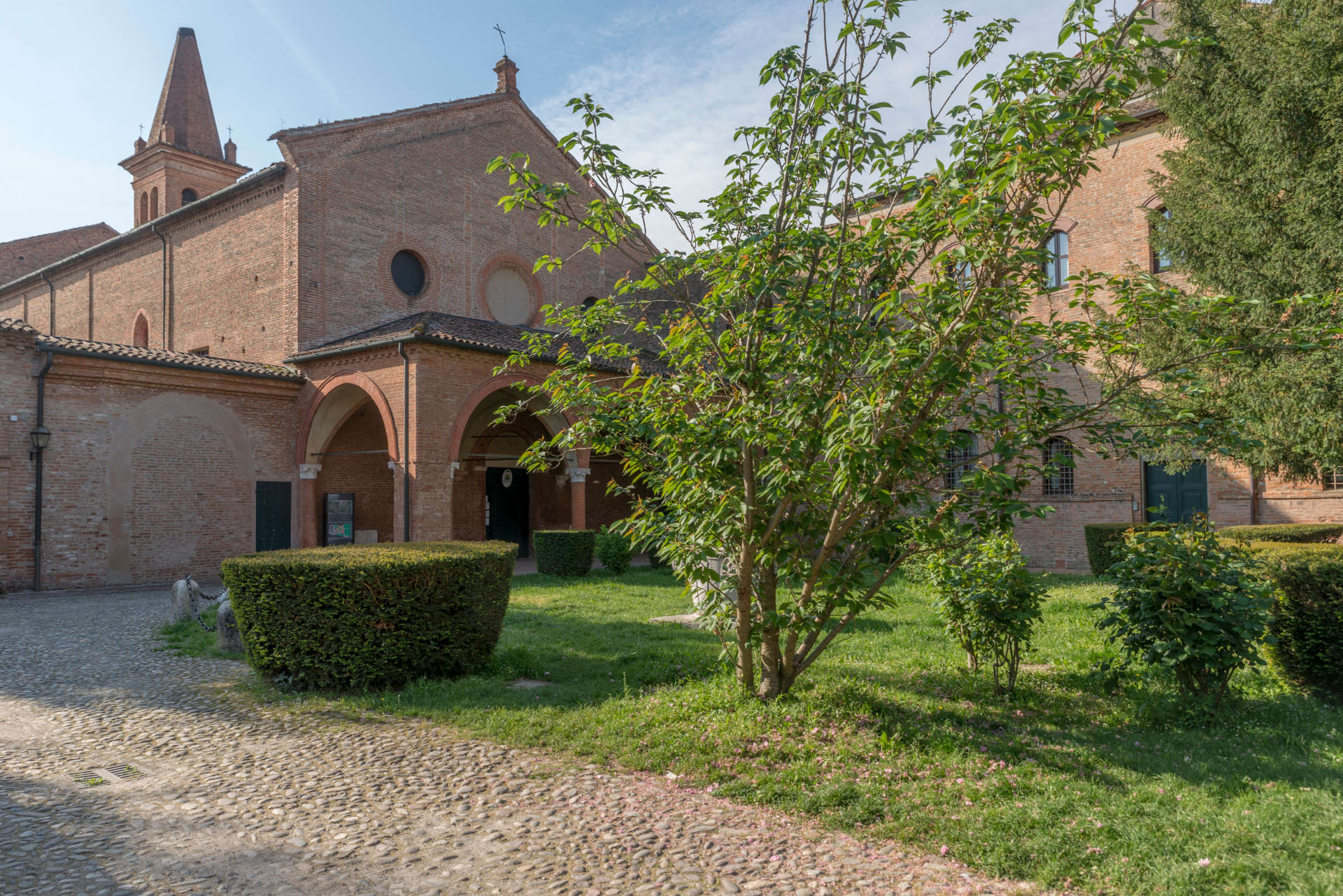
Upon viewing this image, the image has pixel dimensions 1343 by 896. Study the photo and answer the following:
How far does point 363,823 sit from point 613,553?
1254cm

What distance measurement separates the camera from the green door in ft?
54.0

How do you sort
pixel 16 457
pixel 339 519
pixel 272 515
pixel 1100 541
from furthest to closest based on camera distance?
pixel 339 519
pixel 272 515
pixel 1100 541
pixel 16 457

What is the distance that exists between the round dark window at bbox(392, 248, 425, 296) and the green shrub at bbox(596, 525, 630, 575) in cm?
817

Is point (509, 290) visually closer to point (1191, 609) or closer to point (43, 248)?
point (1191, 609)

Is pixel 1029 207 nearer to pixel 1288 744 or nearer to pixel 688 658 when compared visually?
pixel 1288 744

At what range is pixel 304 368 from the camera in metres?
17.5

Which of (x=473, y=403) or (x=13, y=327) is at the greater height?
(x=13, y=327)

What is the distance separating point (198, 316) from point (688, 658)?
18523 millimetres

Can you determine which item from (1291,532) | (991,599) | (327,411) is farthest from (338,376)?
(1291,532)

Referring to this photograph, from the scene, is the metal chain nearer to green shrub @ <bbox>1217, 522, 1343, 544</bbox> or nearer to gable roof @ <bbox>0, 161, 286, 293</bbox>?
gable roof @ <bbox>0, 161, 286, 293</bbox>

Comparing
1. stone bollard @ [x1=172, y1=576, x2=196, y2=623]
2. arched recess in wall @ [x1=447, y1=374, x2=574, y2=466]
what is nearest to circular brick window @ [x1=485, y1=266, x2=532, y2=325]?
arched recess in wall @ [x1=447, y1=374, x2=574, y2=466]

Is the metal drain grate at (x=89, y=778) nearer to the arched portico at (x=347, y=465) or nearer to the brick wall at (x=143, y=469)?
the arched portico at (x=347, y=465)

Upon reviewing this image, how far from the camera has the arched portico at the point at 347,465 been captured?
16.5 metres

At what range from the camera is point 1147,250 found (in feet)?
55.3
